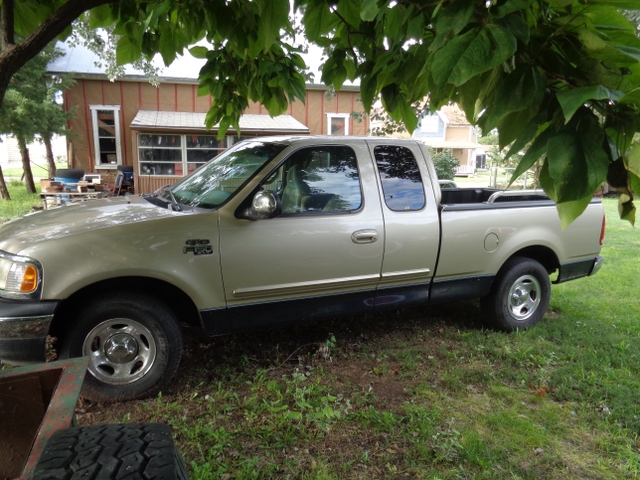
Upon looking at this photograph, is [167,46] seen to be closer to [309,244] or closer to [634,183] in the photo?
[309,244]

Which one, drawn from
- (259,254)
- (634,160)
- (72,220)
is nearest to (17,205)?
(72,220)

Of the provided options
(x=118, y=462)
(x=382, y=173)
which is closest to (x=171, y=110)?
(x=382, y=173)

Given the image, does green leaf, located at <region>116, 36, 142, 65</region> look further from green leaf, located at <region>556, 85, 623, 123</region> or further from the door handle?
green leaf, located at <region>556, 85, 623, 123</region>

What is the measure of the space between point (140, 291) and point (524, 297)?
3649mm

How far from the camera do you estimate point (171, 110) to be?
55.5 feet

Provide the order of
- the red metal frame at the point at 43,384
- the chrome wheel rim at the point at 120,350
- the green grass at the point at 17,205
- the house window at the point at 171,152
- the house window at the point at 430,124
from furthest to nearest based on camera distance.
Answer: the house window at the point at 430,124 < the house window at the point at 171,152 < the green grass at the point at 17,205 < the chrome wheel rim at the point at 120,350 < the red metal frame at the point at 43,384

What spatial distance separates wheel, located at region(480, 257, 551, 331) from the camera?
14.6ft

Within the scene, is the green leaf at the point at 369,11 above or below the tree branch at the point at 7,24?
below

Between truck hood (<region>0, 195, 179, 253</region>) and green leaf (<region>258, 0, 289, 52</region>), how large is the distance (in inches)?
70.6

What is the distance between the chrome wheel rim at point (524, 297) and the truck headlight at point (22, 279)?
4.03m

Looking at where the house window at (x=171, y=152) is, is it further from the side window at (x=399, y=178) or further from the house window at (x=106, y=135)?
the side window at (x=399, y=178)

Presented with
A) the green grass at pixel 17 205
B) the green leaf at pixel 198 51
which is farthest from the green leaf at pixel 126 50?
Answer: the green grass at pixel 17 205

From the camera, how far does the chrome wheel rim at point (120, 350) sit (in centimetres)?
309

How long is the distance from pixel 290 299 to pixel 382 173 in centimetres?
136
